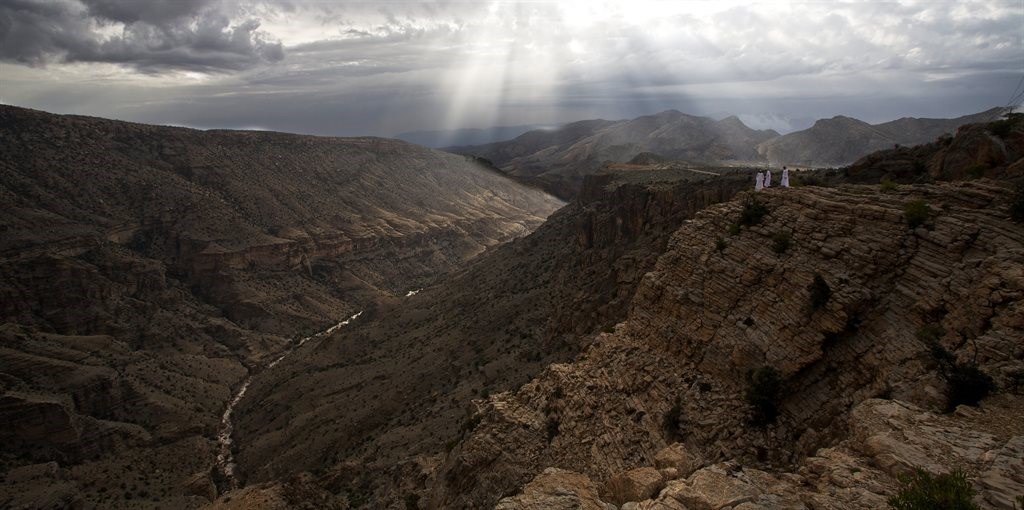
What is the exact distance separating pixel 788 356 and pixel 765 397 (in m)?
1.15

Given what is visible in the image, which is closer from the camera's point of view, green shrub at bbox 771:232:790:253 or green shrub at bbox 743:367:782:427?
green shrub at bbox 743:367:782:427

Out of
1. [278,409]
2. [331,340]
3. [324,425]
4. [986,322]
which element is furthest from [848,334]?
[331,340]

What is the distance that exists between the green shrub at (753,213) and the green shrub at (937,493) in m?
9.45

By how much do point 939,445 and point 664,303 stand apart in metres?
8.71

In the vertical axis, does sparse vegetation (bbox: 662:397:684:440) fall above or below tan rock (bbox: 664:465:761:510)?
below

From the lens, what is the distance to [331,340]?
207 feet

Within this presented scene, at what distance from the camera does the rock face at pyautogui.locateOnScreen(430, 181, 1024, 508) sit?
10023 millimetres

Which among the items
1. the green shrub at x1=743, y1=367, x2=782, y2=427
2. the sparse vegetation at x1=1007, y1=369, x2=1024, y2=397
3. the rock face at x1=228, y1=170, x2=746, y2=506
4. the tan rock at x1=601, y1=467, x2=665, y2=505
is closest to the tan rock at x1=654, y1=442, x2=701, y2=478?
the tan rock at x1=601, y1=467, x2=665, y2=505

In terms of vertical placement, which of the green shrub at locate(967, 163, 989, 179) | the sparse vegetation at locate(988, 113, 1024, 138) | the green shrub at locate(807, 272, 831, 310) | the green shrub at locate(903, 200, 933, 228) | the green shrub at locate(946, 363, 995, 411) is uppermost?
the sparse vegetation at locate(988, 113, 1024, 138)

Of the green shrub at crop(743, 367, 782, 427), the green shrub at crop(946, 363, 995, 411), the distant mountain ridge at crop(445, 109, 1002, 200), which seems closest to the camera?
the green shrub at crop(946, 363, 995, 411)

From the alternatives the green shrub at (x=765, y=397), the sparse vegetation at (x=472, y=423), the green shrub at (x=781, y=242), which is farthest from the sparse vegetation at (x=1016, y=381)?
the sparse vegetation at (x=472, y=423)

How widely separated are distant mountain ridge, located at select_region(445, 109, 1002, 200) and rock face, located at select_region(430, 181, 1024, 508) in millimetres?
54652

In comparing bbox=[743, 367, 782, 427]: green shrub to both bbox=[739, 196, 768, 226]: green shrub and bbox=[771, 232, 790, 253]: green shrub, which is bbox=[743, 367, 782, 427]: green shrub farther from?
bbox=[739, 196, 768, 226]: green shrub

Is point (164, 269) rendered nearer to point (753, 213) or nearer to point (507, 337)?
point (507, 337)
